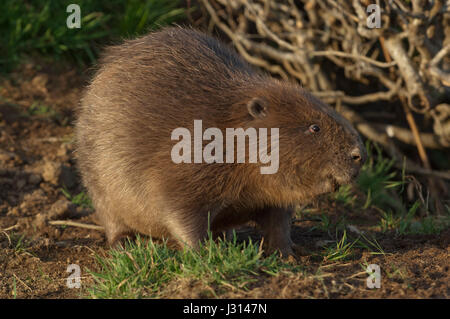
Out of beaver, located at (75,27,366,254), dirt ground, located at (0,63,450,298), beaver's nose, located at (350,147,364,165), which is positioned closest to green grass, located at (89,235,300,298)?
dirt ground, located at (0,63,450,298)

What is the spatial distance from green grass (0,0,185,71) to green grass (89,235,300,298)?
141 inches

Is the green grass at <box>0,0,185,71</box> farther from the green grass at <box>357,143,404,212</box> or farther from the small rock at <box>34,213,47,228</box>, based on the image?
the green grass at <box>357,143,404,212</box>

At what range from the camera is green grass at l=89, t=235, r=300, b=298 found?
348 centimetres

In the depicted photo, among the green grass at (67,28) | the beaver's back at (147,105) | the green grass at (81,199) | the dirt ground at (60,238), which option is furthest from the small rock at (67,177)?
the green grass at (67,28)

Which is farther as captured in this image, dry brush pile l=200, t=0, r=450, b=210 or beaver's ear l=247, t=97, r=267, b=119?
dry brush pile l=200, t=0, r=450, b=210

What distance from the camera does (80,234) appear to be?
203 inches

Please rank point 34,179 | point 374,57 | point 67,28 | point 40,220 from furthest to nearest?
point 67,28 < point 374,57 < point 34,179 < point 40,220

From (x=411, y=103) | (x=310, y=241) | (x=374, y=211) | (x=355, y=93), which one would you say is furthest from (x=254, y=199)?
(x=355, y=93)

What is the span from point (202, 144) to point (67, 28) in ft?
11.7

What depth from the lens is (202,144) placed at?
4.10m

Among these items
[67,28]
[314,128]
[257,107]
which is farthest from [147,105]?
[67,28]

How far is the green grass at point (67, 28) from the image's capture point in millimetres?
6945

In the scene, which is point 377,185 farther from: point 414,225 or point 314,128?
point 314,128
